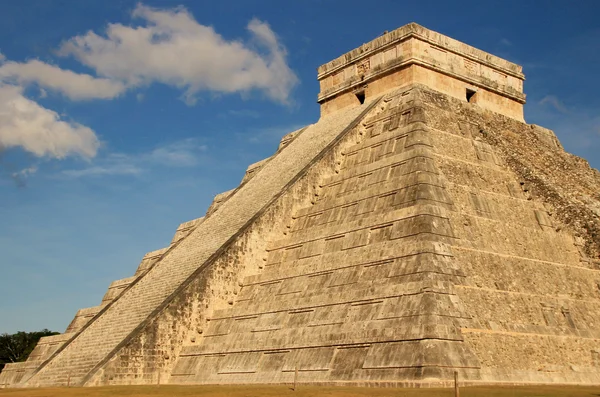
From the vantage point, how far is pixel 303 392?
15305mm

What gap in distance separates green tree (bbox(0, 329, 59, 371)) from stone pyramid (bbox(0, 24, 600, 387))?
2846cm

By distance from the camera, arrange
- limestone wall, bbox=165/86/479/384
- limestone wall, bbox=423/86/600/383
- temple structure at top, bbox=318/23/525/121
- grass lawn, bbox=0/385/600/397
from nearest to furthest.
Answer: grass lawn, bbox=0/385/600/397, limestone wall, bbox=165/86/479/384, limestone wall, bbox=423/86/600/383, temple structure at top, bbox=318/23/525/121

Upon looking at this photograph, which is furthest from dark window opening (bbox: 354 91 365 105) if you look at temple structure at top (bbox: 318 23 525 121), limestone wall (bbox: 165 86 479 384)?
limestone wall (bbox: 165 86 479 384)

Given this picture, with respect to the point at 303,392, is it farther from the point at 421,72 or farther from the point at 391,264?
the point at 421,72

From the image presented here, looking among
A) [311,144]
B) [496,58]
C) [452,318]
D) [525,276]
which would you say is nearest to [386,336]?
[452,318]

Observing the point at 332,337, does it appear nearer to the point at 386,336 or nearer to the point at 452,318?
the point at 386,336

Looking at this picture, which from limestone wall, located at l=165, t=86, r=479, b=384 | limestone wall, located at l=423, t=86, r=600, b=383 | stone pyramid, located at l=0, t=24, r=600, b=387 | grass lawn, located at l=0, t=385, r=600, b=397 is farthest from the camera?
limestone wall, located at l=423, t=86, r=600, b=383

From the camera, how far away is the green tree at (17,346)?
54.0m

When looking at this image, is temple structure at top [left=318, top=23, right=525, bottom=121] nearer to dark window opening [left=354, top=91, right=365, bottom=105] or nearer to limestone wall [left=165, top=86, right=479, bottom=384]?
dark window opening [left=354, top=91, right=365, bottom=105]

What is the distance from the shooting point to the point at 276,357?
18.6m

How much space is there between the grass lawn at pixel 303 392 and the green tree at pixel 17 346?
38.5m

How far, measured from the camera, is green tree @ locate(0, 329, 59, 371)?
177 ft

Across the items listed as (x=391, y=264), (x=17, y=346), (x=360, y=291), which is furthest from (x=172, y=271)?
(x=17, y=346)

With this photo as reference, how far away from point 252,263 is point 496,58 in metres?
12.3
